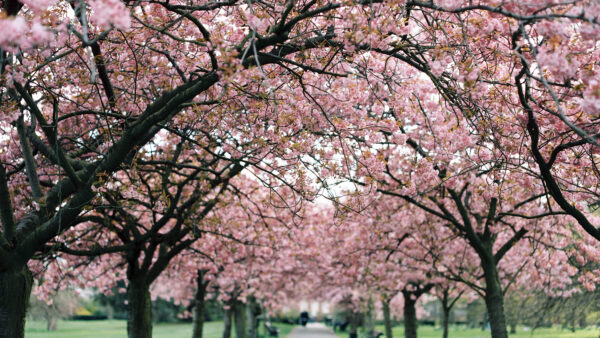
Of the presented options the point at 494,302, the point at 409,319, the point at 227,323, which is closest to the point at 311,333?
the point at 227,323

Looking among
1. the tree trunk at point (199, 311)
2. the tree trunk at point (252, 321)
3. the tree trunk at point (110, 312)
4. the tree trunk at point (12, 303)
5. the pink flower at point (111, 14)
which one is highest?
the pink flower at point (111, 14)

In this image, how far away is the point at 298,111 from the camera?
7168 mm

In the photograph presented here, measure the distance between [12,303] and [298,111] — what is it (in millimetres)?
4396

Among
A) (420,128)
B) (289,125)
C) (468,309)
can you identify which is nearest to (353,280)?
(420,128)

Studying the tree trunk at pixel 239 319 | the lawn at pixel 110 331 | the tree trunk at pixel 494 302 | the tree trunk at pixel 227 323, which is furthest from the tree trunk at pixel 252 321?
the tree trunk at pixel 494 302

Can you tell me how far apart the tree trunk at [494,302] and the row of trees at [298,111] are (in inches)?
1.2

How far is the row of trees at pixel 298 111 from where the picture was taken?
4770 mm

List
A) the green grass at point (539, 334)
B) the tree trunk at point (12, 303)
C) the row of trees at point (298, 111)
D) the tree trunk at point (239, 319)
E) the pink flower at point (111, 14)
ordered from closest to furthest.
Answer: the pink flower at point (111, 14) → the row of trees at point (298, 111) → the tree trunk at point (12, 303) → the tree trunk at point (239, 319) → the green grass at point (539, 334)

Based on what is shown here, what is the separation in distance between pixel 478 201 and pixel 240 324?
50.5ft

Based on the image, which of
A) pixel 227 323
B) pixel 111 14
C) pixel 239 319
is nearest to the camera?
pixel 111 14

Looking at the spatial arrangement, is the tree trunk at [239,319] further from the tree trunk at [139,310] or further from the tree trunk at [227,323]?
the tree trunk at [139,310]

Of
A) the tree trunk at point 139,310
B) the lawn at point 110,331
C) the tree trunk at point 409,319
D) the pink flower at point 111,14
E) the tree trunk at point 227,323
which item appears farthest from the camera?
the lawn at point 110,331

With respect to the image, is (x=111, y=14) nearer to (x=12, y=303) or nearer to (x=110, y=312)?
(x=12, y=303)

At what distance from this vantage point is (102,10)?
328 cm
